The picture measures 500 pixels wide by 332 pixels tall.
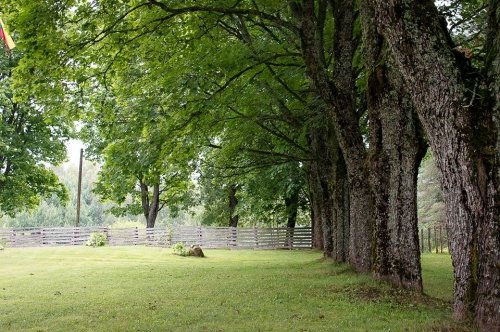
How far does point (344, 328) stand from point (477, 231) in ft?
6.84

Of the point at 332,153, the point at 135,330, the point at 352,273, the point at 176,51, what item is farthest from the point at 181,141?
the point at 135,330

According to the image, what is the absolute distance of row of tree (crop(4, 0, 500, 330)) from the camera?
5.51 meters

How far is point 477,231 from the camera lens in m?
5.44

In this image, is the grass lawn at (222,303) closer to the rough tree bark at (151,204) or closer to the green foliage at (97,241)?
the green foliage at (97,241)

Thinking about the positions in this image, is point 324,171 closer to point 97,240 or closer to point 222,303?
point 222,303

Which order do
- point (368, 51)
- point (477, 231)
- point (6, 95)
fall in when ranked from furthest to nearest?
point (6, 95) < point (368, 51) < point (477, 231)

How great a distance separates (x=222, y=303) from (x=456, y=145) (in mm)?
4946

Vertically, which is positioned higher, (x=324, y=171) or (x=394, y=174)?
(x=324, y=171)

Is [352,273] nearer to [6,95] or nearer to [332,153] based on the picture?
[332,153]

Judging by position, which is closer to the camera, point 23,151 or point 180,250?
point 180,250

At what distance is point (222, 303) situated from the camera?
28.7 feet

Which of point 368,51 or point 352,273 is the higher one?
point 368,51

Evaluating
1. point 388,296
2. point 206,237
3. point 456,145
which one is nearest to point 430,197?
point 206,237

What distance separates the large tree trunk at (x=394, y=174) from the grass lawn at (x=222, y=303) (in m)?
0.51
